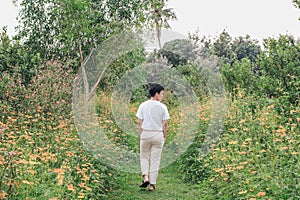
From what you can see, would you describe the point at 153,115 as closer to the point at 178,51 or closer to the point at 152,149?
the point at 152,149

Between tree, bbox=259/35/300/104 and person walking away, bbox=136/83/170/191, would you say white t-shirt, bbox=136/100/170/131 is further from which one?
tree, bbox=259/35/300/104

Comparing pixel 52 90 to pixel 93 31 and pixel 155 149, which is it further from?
pixel 155 149

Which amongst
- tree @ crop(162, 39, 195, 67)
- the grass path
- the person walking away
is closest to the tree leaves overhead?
tree @ crop(162, 39, 195, 67)

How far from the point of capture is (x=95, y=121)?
7648 millimetres

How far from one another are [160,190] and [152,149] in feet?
2.01

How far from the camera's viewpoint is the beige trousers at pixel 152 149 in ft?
18.6

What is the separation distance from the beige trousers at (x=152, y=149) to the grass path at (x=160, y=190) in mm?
253

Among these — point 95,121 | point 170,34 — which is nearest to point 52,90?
point 95,121

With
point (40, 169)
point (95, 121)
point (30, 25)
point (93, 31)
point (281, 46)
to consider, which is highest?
point (30, 25)

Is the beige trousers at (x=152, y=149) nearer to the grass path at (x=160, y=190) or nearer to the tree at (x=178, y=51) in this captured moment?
the grass path at (x=160, y=190)

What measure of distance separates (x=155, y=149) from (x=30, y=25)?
7.17 meters

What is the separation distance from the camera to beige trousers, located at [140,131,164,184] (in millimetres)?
5680

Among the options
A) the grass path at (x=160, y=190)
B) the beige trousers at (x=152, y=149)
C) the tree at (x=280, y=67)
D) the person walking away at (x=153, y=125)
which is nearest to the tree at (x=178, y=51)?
the tree at (x=280, y=67)

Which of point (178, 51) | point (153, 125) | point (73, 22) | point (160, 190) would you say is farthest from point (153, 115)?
point (178, 51)
